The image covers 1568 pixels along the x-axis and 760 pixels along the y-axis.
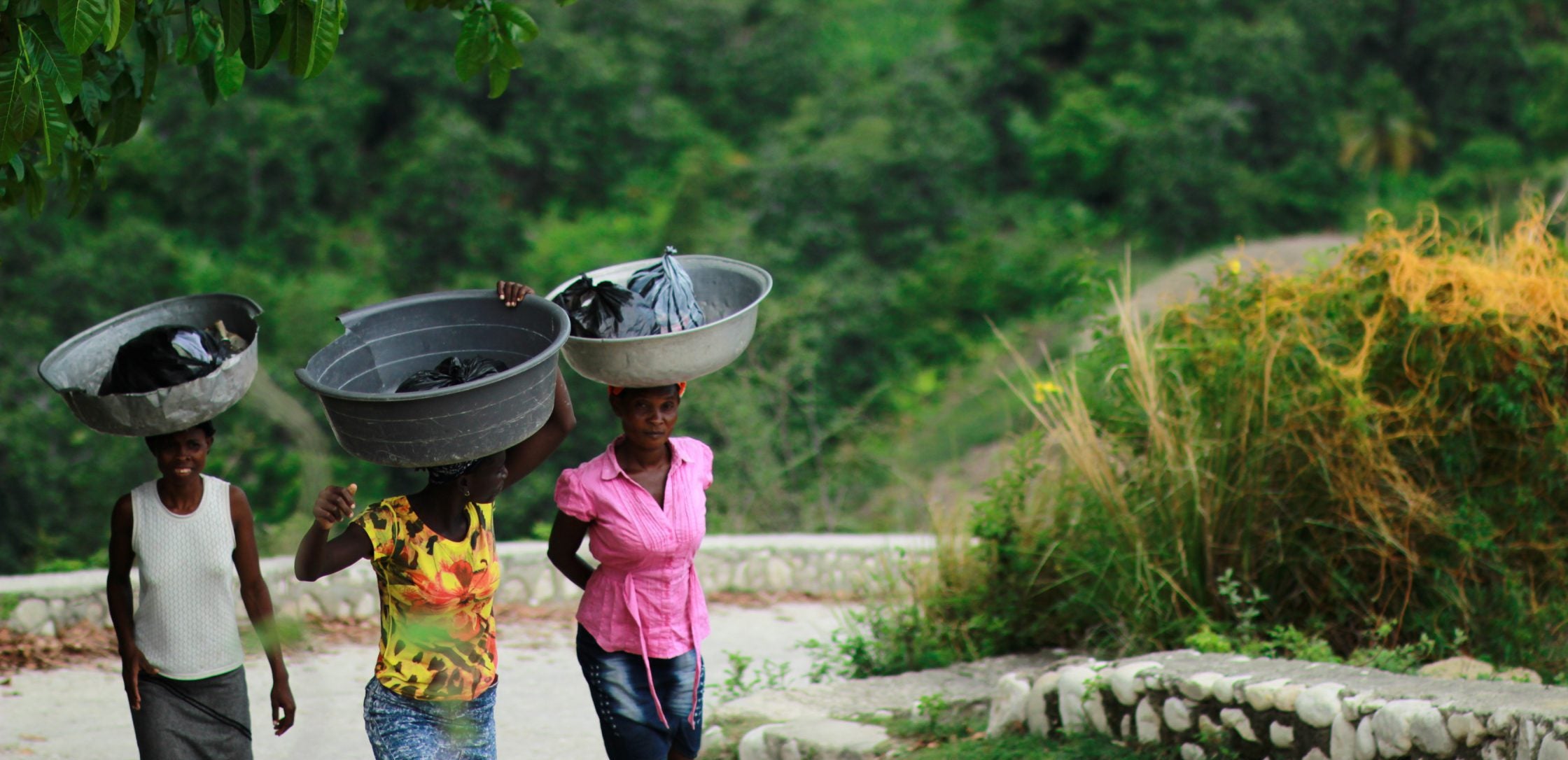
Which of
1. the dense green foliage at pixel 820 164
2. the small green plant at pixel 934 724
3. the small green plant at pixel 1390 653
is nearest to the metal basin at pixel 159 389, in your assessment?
the small green plant at pixel 934 724

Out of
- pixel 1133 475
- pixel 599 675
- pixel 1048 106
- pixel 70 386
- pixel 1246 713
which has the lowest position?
pixel 1246 713

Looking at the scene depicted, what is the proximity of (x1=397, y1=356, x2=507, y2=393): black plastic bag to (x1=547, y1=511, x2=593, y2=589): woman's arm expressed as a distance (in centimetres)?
48

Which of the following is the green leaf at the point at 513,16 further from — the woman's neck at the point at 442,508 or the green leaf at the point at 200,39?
the woman's neck at the point at 442,508

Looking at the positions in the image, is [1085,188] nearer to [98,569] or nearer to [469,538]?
[98,569]

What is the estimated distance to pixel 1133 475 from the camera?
5914 millimetres

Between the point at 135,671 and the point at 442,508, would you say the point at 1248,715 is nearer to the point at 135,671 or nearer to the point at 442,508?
the point at 442,508

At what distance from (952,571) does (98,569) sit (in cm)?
474

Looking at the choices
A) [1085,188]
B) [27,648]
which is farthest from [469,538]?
[1085,188]

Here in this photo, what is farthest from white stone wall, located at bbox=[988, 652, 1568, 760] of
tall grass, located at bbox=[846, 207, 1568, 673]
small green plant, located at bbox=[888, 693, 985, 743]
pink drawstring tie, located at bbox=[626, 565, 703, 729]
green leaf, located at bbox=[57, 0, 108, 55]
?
green leaf, located at bbox=[57, 0, 108, 55]

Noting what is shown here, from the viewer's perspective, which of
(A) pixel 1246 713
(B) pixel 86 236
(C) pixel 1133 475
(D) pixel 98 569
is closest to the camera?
(A) pixel 1246 713

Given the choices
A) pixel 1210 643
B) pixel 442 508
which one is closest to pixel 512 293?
pixel 442 508

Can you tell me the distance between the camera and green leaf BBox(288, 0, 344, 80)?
10.9 ft

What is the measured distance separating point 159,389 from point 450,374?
2.28 feet

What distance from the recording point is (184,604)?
3834 millimetres
